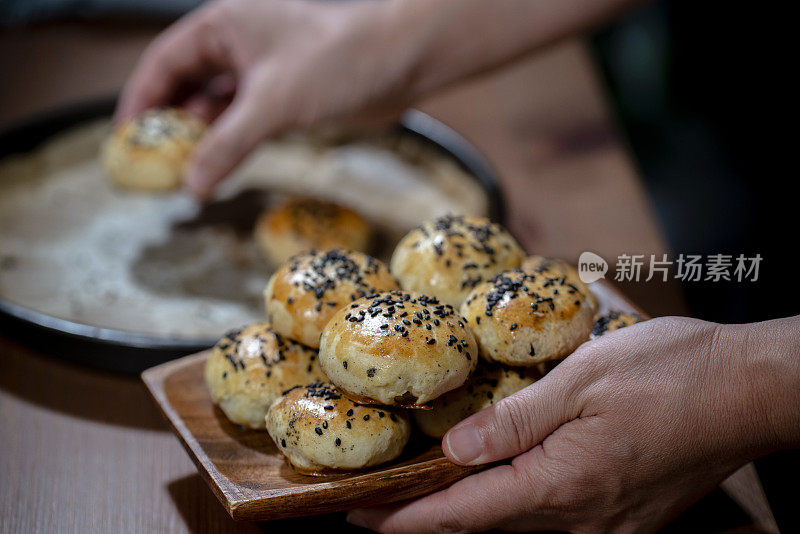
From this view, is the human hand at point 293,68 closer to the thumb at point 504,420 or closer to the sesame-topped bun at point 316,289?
the sesame-topped bun at point 316,289

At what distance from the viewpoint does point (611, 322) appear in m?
1.25

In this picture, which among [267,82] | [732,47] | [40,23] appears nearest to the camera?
[267,82]

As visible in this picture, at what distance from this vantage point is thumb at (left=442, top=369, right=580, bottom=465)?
1087 mm

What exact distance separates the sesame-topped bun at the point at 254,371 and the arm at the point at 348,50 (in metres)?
0.83

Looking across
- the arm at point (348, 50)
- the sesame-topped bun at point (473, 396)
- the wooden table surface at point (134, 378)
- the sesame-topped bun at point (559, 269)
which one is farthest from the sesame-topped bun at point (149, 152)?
the sesame-topped bun at point (473, 396)

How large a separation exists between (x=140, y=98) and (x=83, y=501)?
1.45m

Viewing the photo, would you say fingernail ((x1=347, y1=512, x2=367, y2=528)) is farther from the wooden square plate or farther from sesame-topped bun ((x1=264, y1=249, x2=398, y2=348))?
sesame-topped bun ((x1=264, y1=249, x2=398, y2=348))

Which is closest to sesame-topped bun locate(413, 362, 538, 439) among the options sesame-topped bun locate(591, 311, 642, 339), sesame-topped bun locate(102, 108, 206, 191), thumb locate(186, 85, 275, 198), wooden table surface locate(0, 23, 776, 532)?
sesame-topped bun locate(591, 311, 642, 339)

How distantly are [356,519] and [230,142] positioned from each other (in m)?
1.11

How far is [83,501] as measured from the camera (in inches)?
52.2

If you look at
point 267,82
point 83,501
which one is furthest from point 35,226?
point 83,501

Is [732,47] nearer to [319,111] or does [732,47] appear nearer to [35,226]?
[319,111]

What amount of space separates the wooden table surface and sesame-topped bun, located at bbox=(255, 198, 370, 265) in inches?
17.8

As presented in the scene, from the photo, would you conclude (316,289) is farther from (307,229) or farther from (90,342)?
(307,229)
